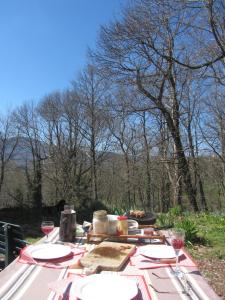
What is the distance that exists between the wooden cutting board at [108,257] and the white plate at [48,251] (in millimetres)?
226

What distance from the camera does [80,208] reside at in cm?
1500

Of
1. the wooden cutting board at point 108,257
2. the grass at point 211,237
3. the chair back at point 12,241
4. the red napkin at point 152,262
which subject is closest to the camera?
the wooden cutting board at point 108,257

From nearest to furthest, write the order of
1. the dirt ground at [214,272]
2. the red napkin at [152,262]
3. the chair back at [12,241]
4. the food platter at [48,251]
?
the red napkin at [152,262] < the food platter at [48,251] < the chair back at [12,241] < the dirt ground at [214,272]

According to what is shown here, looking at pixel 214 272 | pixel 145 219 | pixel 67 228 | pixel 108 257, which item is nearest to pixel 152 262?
A: pixel 108 257

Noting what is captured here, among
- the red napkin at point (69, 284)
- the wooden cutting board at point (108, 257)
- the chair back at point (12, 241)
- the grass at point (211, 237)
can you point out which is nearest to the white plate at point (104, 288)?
the red napkin at point (69, 284)

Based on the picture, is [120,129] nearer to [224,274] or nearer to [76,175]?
[76,175]

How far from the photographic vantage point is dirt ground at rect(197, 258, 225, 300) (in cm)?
457

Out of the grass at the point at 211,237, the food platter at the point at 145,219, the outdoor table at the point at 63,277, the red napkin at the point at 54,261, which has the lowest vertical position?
the grass at the point at 211,237

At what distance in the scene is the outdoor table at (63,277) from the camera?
1945mm

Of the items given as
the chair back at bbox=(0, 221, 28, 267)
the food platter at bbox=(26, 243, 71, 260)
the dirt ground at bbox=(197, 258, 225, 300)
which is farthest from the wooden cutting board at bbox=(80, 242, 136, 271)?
the dirt ground at bbox=(197, 258, 225, 300)

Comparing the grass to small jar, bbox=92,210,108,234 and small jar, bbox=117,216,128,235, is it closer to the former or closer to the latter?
small jar, bbox=117,216,128,235

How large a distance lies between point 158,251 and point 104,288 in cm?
89

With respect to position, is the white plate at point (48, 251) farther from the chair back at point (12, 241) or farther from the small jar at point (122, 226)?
the chair back at point (12, 241)

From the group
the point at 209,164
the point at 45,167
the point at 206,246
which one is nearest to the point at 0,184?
the point at 45,167
